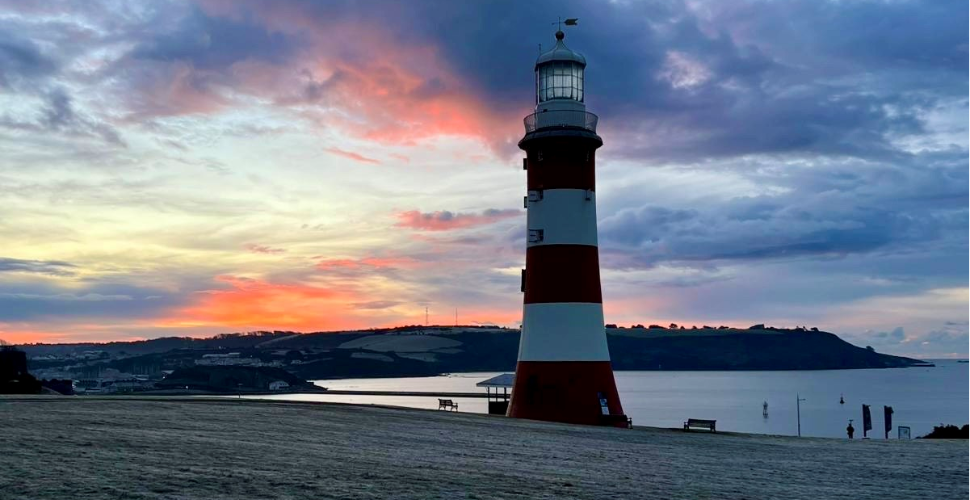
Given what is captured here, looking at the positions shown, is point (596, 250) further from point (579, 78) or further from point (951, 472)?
point (951, 472)

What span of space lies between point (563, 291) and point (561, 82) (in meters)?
6.77

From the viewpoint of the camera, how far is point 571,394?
28.0 meters

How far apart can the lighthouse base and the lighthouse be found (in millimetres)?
29

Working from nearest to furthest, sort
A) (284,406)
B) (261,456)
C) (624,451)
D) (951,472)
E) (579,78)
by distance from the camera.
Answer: (261,456)
(951,472)
(624,451)
(284,406)
(579,78)

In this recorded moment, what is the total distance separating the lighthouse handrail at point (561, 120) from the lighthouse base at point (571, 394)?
7127 mm

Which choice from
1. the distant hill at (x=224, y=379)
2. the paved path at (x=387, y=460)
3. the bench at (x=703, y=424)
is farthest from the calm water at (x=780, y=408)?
the paved path at (x=387, y=460)

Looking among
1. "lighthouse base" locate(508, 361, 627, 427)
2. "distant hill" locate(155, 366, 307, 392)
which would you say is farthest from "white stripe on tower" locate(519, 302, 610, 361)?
"distant hill" locate(155, 366, 307, 392)

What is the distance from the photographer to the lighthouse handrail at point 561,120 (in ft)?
95.1

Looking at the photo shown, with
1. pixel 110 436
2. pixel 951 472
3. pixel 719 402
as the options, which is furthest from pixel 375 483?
pixel 719 402

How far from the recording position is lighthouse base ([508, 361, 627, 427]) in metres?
27.9

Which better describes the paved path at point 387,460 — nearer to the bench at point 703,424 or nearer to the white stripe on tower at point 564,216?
the bench at point 703,424

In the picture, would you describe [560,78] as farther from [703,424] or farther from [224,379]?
[224,379]

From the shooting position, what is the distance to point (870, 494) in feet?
45.9

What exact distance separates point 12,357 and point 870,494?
4837 cm
